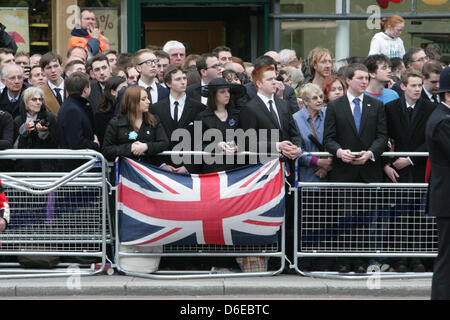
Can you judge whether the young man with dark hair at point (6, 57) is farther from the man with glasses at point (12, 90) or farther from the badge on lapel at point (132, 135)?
the badge on lapel at point (132, 135)

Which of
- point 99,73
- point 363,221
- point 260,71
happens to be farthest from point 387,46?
point 363,221

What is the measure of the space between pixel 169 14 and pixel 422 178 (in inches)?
391

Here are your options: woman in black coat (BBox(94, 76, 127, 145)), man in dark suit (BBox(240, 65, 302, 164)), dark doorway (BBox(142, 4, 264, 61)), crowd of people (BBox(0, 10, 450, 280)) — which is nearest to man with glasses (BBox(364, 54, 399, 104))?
crowd of people (BBox(0, 10, 450, 280))

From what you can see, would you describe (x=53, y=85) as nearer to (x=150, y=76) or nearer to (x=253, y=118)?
(x=150, y=76)

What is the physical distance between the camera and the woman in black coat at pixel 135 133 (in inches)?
372

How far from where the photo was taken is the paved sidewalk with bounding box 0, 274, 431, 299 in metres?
9.11

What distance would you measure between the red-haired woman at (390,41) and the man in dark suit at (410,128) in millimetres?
5052

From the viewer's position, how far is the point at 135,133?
376 inches

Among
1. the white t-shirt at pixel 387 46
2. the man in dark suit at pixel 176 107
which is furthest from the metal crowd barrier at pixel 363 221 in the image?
the white t-shirt at pixel 387 46

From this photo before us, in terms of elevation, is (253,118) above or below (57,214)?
above

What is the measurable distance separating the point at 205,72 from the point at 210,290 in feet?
11.0

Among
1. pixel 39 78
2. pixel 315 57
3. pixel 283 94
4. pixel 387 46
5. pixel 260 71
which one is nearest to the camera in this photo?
pixel 260 71

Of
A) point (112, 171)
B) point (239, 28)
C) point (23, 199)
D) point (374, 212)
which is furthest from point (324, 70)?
point (239, 28)

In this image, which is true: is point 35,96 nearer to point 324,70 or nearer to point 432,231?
point 324,70
